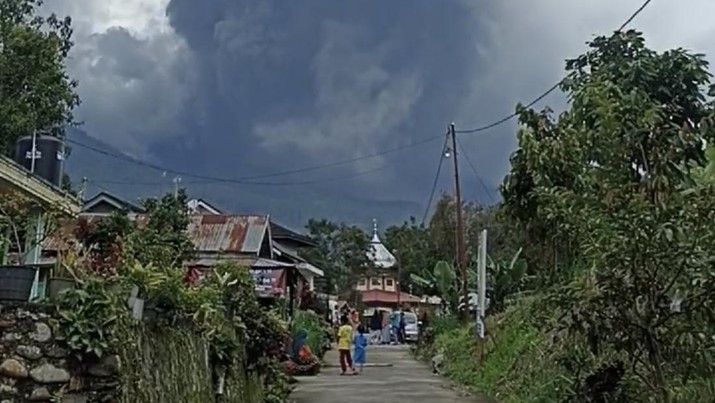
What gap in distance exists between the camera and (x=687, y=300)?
6938 mm

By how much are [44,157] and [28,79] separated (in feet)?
32.7

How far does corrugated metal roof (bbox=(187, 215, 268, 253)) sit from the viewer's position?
104ft

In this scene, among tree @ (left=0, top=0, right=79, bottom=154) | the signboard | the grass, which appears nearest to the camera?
the grass

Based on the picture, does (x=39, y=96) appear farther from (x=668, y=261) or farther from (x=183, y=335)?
(x=668, y=261)

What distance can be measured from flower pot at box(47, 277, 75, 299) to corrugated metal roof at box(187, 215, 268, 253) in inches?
967

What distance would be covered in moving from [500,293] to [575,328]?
16.0 metres

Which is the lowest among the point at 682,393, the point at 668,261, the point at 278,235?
the point at 682,393

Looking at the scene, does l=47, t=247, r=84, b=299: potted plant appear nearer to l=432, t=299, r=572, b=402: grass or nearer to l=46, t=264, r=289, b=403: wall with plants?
l=46, t=264, r=289, b=403: wall with plants

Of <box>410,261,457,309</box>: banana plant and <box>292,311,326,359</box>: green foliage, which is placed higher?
<box>410,261,457,309</box>: banana plant

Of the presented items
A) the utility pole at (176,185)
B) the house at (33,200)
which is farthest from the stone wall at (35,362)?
the utility pole at (176,185)

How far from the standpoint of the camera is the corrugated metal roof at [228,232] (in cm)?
3170

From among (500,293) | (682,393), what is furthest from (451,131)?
(682,393)

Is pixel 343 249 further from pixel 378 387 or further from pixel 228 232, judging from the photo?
pixel 378 387

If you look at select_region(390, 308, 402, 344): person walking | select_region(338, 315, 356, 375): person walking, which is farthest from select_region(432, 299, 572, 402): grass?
select_region(390, 308, 402, 344): person walking
